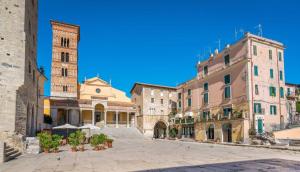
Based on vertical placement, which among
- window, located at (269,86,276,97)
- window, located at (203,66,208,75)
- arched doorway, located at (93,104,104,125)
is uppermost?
window, located at (203,66,208,75)

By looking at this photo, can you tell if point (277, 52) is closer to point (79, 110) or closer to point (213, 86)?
point (213, 86)

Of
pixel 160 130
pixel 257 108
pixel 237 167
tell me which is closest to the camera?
pixel 237 167

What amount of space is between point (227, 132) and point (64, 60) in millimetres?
35440

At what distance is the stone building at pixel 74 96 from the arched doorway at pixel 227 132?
23184mm

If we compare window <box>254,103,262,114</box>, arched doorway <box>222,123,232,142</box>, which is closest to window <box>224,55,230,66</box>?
window <box>254,103,262,114</box>

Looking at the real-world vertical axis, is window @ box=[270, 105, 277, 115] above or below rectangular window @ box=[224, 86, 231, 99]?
below

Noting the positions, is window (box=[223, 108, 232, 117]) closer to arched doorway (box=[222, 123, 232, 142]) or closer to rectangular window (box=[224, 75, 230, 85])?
arched doorway (box=[222, 123, 232, 142])

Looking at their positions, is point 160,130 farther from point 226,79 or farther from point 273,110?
point 273,110

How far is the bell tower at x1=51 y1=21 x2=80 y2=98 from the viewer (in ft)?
163

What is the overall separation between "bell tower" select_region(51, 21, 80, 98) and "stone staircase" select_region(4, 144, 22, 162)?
3337cm

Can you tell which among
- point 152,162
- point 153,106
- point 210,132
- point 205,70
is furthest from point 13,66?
point 153,106

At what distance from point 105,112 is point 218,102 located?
22925 mm

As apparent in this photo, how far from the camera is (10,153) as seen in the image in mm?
14930

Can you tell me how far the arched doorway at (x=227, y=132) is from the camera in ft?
108
